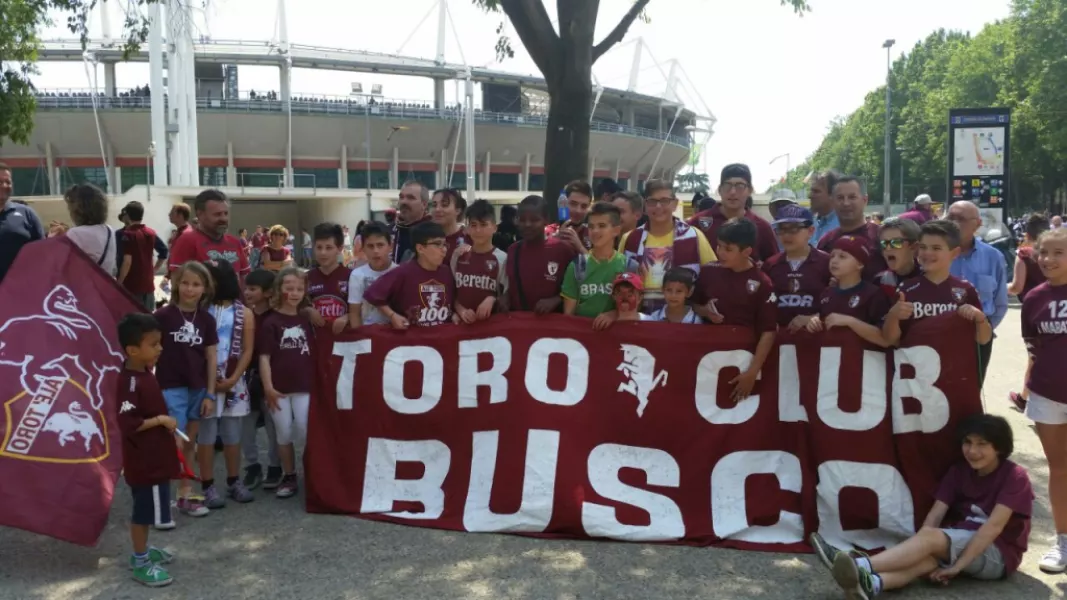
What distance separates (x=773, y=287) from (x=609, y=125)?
59.1 meters

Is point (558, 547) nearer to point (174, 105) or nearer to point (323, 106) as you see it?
point (174, 105)

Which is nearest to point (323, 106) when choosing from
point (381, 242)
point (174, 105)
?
point (174, 105)

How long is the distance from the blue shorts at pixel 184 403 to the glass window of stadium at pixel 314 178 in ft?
168

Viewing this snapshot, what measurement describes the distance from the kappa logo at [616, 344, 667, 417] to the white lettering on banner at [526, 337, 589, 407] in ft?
0.75

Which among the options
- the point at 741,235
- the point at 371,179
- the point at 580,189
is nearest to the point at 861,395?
the point at 741,235

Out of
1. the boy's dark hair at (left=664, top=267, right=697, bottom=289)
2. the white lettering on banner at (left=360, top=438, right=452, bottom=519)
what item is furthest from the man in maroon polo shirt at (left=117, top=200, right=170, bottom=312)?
the boy's dark hair at (left=664, top=267, right=697, bottom=289)

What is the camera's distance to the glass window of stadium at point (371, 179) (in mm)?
56844

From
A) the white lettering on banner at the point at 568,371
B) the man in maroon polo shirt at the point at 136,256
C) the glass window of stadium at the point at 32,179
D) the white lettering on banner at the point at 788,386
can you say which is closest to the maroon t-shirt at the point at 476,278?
the white lettering on banner at the point at 568,371

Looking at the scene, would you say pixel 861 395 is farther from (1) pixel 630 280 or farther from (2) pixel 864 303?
(1) pixel 630 280

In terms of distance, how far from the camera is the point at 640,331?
519 cm

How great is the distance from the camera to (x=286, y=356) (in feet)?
18.8

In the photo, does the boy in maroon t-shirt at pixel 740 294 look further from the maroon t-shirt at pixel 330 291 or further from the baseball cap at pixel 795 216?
the maroon t-shirt at pixel 330 291

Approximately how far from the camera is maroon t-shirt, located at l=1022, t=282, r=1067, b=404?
4.37m

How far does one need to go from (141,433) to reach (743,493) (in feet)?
10.7
